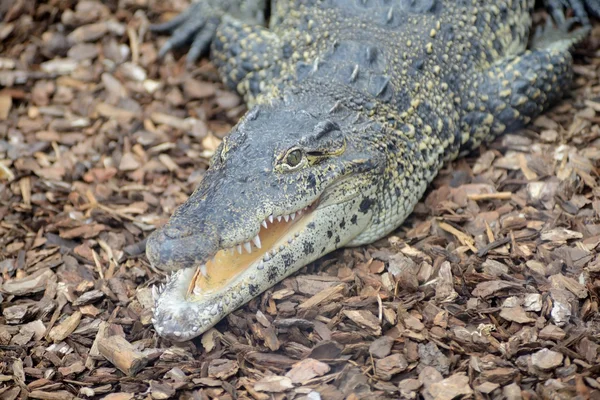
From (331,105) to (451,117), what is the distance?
2.99 feet

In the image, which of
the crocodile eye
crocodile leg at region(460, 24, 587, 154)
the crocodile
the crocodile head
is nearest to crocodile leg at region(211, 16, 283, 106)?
the crocodile

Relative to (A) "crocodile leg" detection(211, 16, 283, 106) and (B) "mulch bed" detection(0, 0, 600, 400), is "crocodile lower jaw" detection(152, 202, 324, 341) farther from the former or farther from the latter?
(A) "crocodile leg" detection(211, 16, 283, 106)

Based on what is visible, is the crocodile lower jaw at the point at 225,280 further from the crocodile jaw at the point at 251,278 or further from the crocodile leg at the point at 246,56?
the crocodile leg at the point at 246,56

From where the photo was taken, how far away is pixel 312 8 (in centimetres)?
491

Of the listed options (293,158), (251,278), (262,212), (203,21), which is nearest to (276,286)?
(251,278)

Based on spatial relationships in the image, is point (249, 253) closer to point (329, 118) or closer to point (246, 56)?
point (329, 118)

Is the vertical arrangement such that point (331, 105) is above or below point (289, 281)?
above

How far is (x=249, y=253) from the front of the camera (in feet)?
12.1

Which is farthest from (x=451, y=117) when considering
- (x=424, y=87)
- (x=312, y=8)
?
(x=312, y=8)

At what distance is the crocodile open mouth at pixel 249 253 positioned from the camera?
3.56 meters

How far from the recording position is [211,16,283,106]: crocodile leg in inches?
197

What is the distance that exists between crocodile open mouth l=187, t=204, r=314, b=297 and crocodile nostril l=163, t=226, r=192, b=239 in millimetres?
253

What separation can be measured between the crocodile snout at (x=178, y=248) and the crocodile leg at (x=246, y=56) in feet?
6.09

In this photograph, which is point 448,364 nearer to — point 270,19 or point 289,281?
point 289,281
